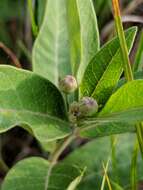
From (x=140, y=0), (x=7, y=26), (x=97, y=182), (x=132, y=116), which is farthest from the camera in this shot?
(x=7, y=26)

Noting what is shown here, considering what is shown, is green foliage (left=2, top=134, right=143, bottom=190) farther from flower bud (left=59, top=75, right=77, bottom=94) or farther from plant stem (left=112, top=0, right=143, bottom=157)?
flower bud (left=59, top=75, right=77, bottom=94)

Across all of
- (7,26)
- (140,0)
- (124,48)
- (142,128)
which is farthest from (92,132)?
(7,26)

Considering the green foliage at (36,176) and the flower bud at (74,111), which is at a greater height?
the flower bud at (74,111)

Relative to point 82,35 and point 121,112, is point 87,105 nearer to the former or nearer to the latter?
point 121,112

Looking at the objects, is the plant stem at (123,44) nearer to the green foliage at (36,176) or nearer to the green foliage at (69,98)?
the green foliage at (69,98)

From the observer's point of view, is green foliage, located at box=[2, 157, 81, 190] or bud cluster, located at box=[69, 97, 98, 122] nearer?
bud cluster, located at box=[69, 97, 98, 122]

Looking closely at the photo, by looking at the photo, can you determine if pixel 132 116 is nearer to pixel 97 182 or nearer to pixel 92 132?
pixel 92 132

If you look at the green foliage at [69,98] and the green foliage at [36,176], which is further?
the green foliage at [36,176]

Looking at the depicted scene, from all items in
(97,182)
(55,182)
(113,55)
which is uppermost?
(113,55)

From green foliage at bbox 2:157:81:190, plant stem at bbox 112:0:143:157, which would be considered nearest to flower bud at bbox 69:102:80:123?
plant stem at bbox 112:0:143:157

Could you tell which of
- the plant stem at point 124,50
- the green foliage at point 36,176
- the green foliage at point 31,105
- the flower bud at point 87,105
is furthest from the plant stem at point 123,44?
the green foliage at point 36,176

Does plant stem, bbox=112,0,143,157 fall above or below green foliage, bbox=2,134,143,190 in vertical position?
above
